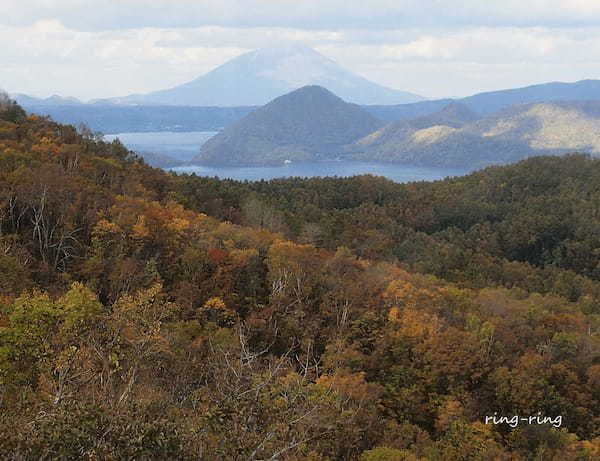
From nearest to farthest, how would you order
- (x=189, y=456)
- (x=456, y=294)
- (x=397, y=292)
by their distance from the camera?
(x=189, y=456), (x=397, y=292), (x=456, y=294)

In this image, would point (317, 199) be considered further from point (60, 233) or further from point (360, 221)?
point (60, 233)

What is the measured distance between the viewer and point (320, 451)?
17.3m

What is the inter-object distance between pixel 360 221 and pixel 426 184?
47.3 metres

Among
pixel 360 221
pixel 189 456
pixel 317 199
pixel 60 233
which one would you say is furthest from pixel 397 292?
pixel 317 199

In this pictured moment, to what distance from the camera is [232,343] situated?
901 inches

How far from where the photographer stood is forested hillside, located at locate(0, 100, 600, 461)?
11695 millimetres

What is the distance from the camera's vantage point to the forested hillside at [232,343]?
11695mm

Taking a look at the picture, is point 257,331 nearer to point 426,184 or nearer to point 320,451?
point 320,451

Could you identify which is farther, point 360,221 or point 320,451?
point 360,221

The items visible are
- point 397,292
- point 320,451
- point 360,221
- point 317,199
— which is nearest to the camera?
point 320,451

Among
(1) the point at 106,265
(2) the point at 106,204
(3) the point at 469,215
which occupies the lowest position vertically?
(3) the point at 469,215

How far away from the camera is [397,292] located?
113ft

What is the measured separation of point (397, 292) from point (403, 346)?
234 inches

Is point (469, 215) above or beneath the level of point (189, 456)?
beneath
